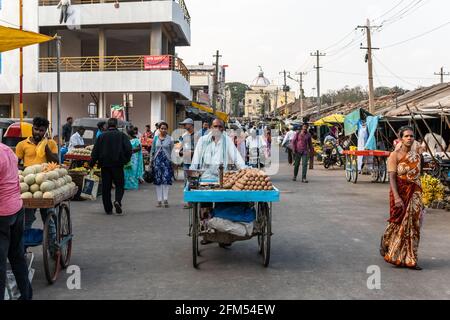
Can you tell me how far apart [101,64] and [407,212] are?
26.3 meters

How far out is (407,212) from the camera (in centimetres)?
720

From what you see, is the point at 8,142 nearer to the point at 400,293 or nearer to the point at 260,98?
the point at 400,293

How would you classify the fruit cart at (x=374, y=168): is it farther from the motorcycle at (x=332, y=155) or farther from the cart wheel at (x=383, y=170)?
the motorcycle at (x=332, y=155)

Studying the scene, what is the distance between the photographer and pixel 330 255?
304 inches

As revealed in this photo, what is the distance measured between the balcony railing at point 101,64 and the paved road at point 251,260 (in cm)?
2024

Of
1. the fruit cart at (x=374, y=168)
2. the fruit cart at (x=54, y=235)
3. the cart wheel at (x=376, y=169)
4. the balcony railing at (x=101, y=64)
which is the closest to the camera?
the fruit cart at (x=54, y=235)

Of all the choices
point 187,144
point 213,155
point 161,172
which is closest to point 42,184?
point 213,155

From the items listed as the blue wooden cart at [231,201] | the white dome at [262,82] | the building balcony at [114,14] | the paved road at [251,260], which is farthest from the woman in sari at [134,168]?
the white dome at [262,82]

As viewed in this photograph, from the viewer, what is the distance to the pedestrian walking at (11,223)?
4.75m

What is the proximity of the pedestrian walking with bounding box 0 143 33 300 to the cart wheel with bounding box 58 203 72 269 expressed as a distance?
1620 millimetres

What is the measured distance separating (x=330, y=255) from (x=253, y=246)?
4.01ft

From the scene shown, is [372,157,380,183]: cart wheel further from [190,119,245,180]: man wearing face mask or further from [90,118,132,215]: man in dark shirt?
[190,119,245,180]: man wearing face mask

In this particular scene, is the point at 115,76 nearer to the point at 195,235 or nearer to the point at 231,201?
the point at 195,235
